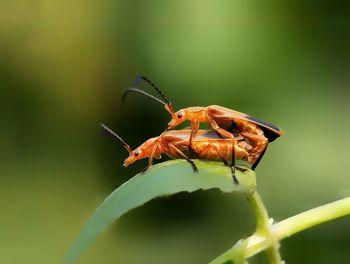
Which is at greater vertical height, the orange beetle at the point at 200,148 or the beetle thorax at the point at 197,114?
the beetle thorax at the point at 197,114

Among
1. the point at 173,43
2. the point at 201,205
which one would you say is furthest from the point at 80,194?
the point at 173,43

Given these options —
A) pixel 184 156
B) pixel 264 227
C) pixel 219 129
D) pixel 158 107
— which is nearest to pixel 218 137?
pixel 219 129

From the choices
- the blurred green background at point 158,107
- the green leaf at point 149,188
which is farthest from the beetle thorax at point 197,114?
the blurred green background at point 158,107

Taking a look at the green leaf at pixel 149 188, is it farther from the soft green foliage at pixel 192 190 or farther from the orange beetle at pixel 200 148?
the orange beetle at pixel 200 148

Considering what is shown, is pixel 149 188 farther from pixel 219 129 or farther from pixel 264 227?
pixel 219 129

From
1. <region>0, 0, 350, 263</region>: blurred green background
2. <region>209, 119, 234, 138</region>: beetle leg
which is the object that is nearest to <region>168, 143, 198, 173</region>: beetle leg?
<region>209, 119, 234, 138</region>: beetle leg

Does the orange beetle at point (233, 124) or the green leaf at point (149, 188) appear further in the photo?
the orange beetle at point (233, 124)

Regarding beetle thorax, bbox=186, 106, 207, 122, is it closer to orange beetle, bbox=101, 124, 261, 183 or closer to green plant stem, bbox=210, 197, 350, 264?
orange beetle, bbox=101, 124, 261, 183
